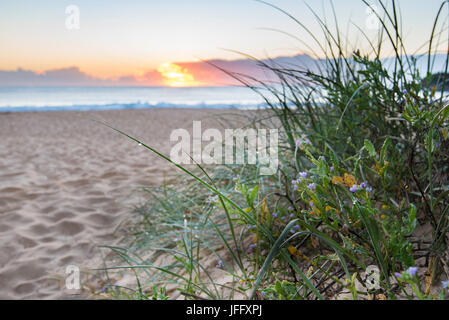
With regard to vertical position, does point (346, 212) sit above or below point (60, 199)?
above

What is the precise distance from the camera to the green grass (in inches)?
30.8

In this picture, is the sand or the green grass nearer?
the green grass

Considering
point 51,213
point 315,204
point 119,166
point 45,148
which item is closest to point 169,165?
point 119,166

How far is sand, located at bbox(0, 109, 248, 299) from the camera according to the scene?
5.87 feet

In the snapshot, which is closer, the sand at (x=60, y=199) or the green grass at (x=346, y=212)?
the green grass at (x=346, y=212)

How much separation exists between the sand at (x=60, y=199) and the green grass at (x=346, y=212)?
0.37 m

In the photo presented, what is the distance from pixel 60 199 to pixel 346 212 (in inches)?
93.6

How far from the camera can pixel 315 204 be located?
82 centimetres

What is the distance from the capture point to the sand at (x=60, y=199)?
1790 millimetres

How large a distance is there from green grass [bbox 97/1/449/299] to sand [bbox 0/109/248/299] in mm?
374

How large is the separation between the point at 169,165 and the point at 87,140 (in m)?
2.44

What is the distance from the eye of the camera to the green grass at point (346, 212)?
783 mm

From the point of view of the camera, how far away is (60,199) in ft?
8.85

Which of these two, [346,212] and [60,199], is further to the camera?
[60,199]
